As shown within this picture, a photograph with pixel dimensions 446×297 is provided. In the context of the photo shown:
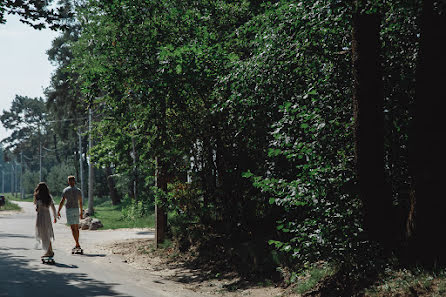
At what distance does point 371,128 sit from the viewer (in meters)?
6.91

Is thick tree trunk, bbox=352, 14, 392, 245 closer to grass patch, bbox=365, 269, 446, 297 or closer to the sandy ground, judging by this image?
grass patch, bbox=365, 269, 446, 297

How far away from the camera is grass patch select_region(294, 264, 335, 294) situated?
304 inches

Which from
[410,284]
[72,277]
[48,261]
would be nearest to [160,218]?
[48,261]

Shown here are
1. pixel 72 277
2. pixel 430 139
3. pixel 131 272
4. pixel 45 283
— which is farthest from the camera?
pixel 131 272

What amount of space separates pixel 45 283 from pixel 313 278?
4753 millimetres

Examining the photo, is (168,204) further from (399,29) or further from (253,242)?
(399,29)

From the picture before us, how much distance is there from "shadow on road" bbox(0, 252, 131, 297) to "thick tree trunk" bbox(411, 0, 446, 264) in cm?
489

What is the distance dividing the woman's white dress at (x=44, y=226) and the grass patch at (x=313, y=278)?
6.22 meters

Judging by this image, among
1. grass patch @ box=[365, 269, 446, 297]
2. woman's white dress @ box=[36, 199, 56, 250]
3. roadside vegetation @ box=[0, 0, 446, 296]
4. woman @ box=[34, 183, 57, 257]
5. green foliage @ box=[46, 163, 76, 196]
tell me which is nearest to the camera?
grass patch @ box=[365, 269, 446, 297]

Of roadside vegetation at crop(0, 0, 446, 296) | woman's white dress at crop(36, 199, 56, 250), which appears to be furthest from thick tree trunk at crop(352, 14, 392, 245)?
woman's white dress at crop(36, 199, 56, 250)

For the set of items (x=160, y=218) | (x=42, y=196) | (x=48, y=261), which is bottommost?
(x=48, y=261)

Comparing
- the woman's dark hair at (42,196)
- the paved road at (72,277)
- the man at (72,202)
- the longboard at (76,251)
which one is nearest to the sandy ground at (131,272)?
the paved road at (72,277)

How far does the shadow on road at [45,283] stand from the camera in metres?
7.44

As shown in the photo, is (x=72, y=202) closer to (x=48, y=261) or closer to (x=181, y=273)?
(x=48, y=261)
